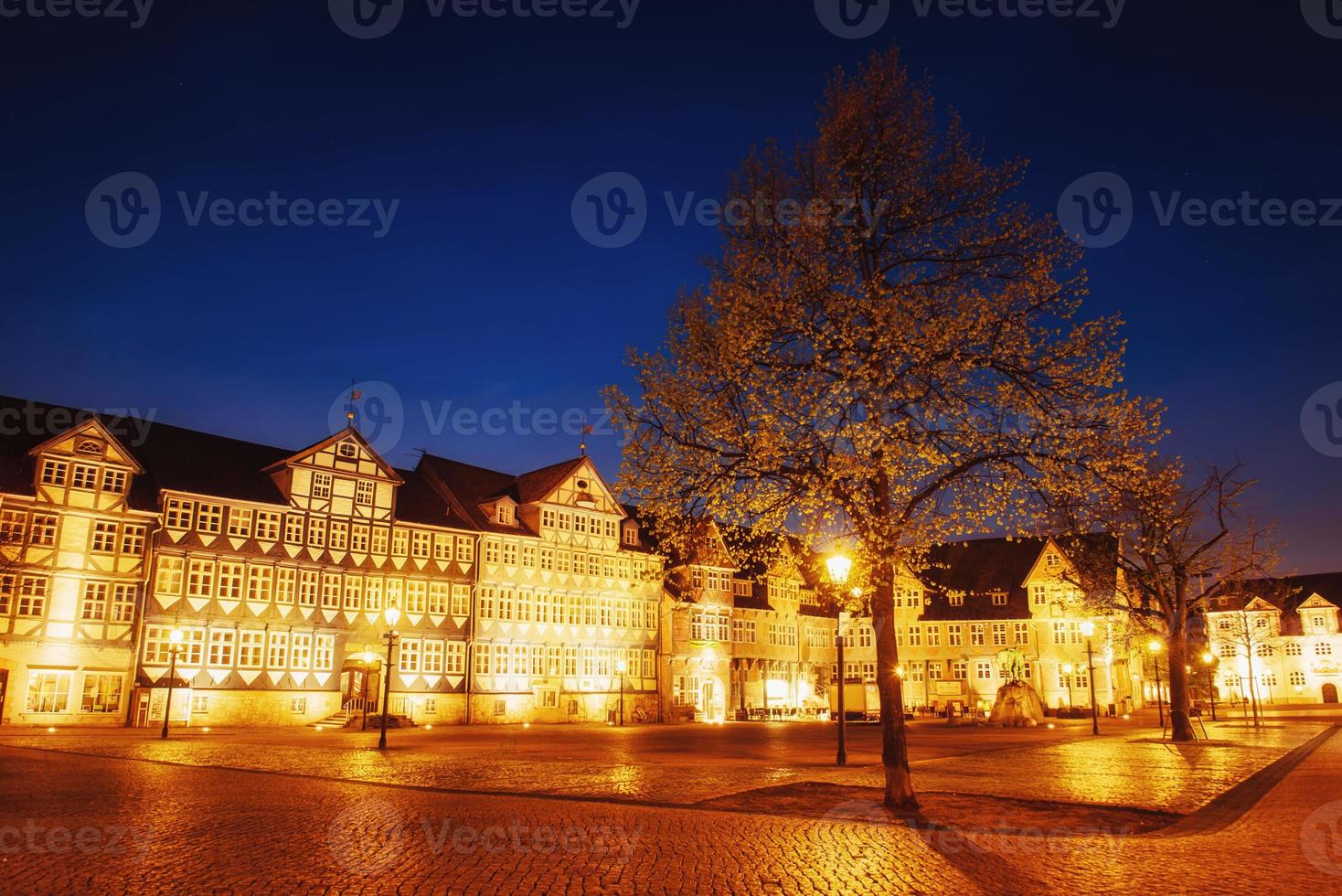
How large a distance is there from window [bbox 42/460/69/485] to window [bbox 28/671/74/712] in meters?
7.99

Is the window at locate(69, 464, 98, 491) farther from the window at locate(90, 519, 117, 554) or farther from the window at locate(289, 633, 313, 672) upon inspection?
the window at locate(289, 633, 313, 672)

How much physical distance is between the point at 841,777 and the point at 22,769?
691 inches

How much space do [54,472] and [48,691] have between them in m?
9.24

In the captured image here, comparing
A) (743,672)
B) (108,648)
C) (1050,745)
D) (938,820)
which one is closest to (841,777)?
(938,820)

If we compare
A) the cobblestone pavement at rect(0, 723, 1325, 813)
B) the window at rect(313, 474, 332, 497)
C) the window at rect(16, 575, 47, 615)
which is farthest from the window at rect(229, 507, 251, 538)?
the cobblestone pavement at rect(0, 723, 1325, 813)

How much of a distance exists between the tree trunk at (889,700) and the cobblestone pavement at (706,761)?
262 cm

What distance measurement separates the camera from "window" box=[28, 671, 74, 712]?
3953 cm

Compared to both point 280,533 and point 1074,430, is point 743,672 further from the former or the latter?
point 1074,430

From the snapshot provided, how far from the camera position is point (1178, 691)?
3644cm

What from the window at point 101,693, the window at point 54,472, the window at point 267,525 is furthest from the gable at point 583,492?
the window at point 54,472

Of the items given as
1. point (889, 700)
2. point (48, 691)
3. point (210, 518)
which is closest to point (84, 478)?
point (210, 518)

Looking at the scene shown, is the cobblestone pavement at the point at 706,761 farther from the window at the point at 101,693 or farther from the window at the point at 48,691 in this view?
the window at the point at 48,691

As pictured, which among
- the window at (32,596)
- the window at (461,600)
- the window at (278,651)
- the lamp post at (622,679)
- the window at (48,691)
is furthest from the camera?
the lamp post at (622,679)

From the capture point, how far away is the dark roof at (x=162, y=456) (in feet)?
138
